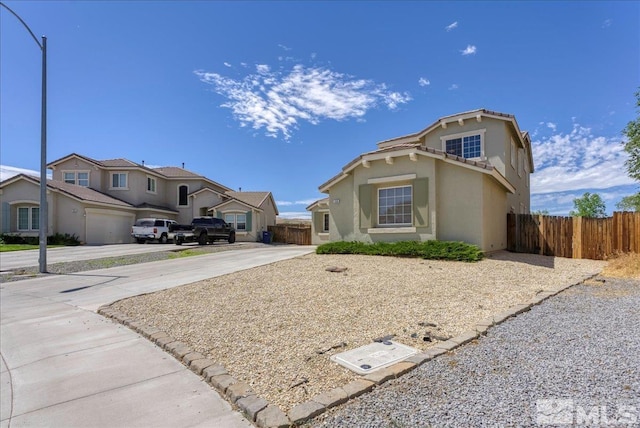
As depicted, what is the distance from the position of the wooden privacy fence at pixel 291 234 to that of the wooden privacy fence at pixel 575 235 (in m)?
16.6

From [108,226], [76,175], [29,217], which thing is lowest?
[108,226]

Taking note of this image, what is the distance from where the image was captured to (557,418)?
104 inches

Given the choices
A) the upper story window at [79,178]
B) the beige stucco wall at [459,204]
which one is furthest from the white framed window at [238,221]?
the beige stucco wall at [459,204]

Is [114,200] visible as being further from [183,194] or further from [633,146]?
[633,146]

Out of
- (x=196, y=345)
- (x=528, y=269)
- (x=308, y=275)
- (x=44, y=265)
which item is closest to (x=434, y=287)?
(x=308, y=275)

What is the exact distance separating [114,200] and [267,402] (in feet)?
97.1

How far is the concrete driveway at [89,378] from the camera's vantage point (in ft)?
10.2

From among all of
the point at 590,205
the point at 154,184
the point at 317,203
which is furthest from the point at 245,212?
the point at 590,205

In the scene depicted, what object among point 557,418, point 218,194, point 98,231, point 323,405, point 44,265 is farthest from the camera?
point 218,194

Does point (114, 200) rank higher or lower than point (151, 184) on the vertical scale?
lower

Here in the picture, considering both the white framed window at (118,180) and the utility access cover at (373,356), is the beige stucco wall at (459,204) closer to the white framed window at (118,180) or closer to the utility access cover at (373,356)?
the utility access cover at (373,356)

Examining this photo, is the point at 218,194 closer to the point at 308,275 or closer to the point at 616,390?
the point at 308,275

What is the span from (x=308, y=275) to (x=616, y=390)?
22.9ft

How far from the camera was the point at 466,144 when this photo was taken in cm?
1698
